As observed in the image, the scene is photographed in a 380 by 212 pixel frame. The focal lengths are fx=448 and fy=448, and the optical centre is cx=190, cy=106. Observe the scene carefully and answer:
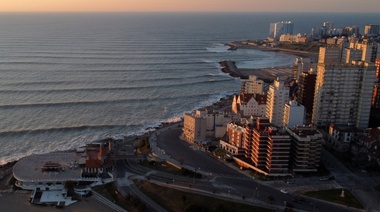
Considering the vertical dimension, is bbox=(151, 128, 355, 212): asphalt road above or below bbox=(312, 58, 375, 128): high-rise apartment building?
below

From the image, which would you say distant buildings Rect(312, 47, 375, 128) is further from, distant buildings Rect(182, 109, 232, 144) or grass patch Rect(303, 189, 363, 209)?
grass patch Rect(303, 189, 363, 209)

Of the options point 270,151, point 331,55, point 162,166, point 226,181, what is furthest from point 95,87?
point 331,55

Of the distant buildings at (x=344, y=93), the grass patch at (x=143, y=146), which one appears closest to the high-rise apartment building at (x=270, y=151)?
the grass patch at (x=143, y=146)

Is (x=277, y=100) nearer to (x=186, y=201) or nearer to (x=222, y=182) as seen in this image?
(x=222, y=182)

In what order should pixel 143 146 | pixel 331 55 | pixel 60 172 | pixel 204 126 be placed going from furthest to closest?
pixel 331 55 → pixel 204 126 → pixel 143 146 → pixel 60 172

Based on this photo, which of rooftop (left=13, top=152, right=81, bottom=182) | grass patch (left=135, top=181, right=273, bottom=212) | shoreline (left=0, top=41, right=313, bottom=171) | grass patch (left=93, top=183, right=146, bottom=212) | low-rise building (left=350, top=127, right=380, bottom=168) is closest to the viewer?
grass patch (left=135, top=181, right=273, bottom=212)

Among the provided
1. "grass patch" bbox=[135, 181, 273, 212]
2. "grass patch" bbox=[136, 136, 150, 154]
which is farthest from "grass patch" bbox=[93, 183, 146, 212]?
"grass patch" bbox=[136, 136, 150, 154]

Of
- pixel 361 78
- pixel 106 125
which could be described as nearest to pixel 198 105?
pixel 106 125
